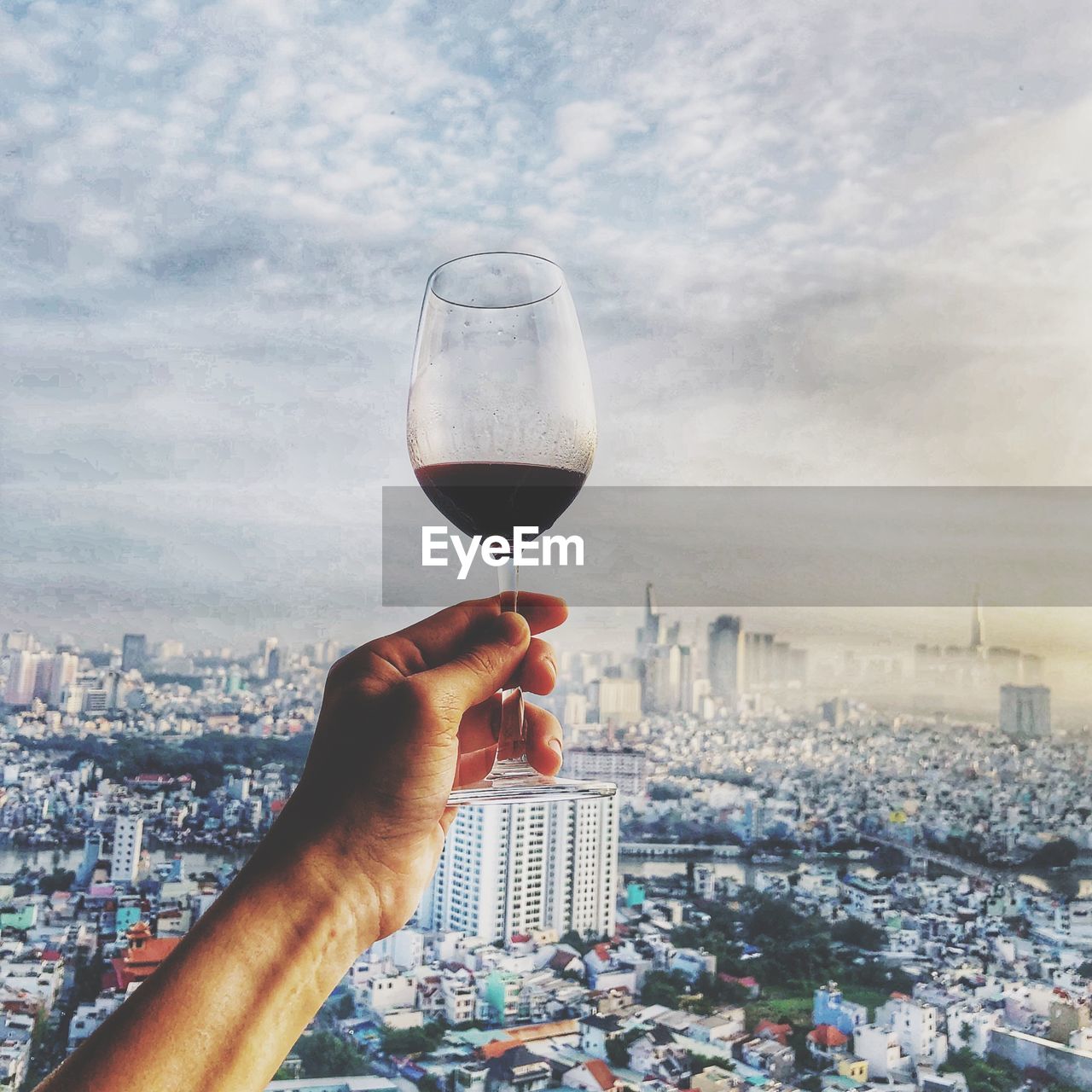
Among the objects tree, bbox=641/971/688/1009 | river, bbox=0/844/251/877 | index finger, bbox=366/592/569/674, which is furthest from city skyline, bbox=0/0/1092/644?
index finger, bbox=366/592/569/674

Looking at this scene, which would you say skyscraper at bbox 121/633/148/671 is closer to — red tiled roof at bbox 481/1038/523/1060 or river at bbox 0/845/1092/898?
river at bbox 0/845/1092/898

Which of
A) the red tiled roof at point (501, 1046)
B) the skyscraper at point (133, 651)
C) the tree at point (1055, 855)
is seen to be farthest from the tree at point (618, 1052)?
the skyscraper at point (133, 651)

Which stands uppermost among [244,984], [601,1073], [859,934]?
[244,984]

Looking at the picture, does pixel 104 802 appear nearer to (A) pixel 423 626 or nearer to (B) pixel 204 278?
(B) pixel 204 278

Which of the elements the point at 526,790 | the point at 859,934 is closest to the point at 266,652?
the point at 859,934

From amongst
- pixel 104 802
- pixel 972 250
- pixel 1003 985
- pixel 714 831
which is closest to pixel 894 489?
pixel 972 250

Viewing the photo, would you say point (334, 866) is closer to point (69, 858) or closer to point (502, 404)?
point (502, 404)
